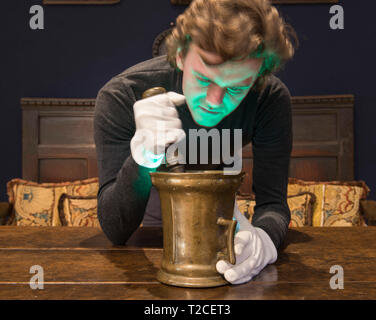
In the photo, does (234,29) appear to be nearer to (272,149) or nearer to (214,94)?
(214,94)

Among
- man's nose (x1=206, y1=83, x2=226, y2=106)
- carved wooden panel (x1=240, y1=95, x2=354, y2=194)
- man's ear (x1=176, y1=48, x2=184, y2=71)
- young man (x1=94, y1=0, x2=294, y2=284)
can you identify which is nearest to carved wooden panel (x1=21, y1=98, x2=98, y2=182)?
carved wooden panel (x1=240, y1=95, x2=354, y2=194)

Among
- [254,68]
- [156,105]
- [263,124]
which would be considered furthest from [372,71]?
[156,105]

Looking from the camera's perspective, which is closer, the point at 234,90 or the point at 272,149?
the point at 234,90

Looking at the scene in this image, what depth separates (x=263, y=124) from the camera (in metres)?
1.18

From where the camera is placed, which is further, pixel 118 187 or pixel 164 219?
pixel 118 187

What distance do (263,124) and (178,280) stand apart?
0.64 m

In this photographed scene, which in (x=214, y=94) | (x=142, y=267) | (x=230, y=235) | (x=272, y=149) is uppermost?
(x=214, y=94)

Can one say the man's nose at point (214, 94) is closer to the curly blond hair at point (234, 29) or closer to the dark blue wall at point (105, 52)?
the curly blond hair at point (234, 29)

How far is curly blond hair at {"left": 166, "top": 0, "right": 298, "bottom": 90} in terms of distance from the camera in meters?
0.80

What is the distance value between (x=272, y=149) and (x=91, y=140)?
194cm

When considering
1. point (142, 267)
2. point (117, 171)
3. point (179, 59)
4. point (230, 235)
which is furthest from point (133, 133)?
point (230, 235)

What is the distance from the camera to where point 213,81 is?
0.85m
